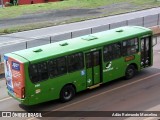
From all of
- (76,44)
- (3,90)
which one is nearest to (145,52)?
(76,44)

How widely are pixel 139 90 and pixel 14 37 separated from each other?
19381 mm

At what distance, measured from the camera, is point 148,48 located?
2278 centimetres

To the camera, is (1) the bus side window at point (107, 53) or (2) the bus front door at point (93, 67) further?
(1) the bus side window at point (107, 53)

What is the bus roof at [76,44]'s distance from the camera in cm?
1816

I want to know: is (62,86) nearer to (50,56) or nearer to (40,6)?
(50,56)

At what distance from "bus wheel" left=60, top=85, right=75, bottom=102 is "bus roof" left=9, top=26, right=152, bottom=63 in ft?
5.57

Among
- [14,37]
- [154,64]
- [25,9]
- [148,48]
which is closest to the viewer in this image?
[148,48]

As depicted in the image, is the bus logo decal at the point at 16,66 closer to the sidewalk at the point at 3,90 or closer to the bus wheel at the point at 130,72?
the sidewalk at the point at 3,90

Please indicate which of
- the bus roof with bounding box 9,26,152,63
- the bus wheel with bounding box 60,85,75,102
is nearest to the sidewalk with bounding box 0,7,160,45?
the bus roof with bounding box 9,26,152,63

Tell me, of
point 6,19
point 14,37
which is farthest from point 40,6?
point 14,37

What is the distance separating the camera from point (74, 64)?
63.2 ft

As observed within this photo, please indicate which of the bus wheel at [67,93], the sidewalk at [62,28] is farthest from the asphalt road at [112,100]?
the sidewalk at [62,28]

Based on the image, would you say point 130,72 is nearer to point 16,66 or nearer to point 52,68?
point 52,68

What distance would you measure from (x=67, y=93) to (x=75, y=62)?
5.11 feet
